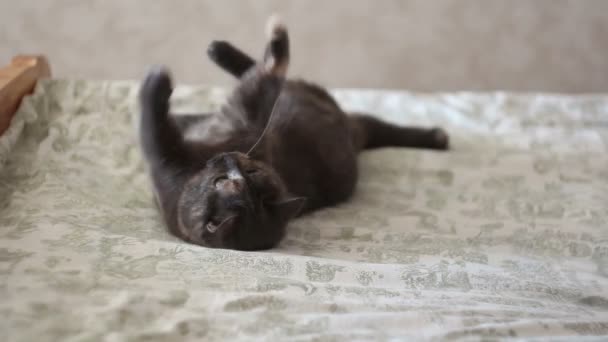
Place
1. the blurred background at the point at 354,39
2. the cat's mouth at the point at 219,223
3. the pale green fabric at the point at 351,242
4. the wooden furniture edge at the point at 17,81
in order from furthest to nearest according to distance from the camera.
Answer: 1. the blurred background at the point at 354,39
2. the wooden furniture edge at the point at 17,81
3. the cat's mouth at the point at 219,223
4. the pale green fabric at the point at 351,242

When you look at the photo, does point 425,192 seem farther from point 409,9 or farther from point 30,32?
point 30,32

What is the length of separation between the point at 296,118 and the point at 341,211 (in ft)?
0.97

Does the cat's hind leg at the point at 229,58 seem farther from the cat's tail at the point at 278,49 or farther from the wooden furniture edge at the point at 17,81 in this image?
the wooden furniture edge at the point at 17,81

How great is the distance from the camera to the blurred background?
8.00 ft

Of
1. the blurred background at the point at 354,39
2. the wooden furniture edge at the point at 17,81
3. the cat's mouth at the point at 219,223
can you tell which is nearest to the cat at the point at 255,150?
the cat's mouth at the point at 219,223

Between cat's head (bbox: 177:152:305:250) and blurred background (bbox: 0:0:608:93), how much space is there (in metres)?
1.41

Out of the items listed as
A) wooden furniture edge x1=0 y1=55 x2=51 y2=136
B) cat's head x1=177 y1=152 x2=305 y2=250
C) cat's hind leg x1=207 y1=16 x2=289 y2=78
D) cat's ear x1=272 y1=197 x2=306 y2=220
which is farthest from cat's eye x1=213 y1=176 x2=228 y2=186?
wooden furniture edge x1=0 y1=55 x2=51 y2=136

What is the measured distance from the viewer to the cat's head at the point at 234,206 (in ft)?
3.67

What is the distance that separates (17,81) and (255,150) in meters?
0.68

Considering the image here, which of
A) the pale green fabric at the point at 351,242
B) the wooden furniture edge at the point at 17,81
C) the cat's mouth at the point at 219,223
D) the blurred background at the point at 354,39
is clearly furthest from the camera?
the blurred background at the point at 354,39

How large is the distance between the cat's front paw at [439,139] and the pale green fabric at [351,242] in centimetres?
6

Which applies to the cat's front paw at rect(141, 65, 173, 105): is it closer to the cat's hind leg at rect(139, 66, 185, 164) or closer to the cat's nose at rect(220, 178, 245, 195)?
the cat's hind leg at rect(139, 66, 185, 164)

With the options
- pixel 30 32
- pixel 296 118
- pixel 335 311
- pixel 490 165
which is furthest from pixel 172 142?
pixel 30 32

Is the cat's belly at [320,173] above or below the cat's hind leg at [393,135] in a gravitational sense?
below
